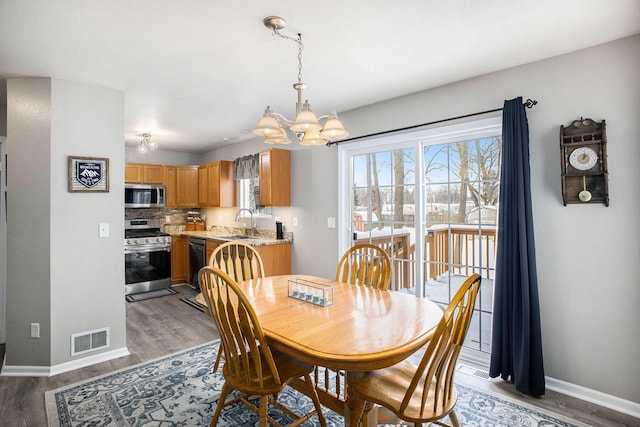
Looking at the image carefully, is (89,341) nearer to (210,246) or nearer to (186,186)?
(210,246)

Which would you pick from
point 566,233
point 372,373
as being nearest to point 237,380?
point 372,373

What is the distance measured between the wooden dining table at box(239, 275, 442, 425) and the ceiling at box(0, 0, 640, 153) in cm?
166

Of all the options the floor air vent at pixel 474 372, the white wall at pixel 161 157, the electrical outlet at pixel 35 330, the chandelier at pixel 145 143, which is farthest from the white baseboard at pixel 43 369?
the white wall at pixel 161 157

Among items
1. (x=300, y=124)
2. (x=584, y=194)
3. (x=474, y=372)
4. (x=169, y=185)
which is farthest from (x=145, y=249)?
(x=584, y=194)

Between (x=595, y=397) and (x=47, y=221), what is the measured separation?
4270 mm

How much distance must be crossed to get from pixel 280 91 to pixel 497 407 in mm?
3041

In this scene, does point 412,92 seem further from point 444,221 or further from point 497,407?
point 497,407

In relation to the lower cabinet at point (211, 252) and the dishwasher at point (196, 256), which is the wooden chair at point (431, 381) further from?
the dishwasher at point (196, 256)

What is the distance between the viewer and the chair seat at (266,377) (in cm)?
162

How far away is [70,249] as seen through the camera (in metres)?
2.85

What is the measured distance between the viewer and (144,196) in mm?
5578

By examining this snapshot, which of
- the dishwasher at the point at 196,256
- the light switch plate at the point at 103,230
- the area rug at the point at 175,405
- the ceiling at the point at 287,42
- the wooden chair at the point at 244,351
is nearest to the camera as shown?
the wooden chair at the point at 244,351

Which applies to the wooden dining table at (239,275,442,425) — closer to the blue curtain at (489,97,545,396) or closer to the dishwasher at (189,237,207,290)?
the blue curtain at (489,97,545,396)

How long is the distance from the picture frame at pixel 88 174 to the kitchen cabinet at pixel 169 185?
117 inches
